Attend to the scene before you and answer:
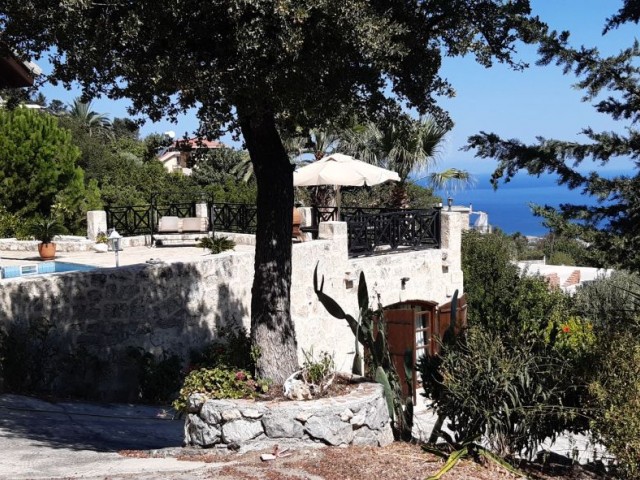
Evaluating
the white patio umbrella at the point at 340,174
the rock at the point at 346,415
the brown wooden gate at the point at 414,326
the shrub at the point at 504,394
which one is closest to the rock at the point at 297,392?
the rock at the point at 346,415

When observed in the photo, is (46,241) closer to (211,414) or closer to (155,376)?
(155,376)

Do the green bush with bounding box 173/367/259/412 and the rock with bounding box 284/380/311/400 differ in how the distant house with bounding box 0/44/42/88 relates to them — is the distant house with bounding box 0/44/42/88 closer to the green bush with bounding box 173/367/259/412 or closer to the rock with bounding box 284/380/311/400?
the green bush with bounding box 173/367/259/412

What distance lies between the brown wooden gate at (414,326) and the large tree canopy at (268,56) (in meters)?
8.00

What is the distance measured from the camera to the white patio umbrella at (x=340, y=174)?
2052 cm

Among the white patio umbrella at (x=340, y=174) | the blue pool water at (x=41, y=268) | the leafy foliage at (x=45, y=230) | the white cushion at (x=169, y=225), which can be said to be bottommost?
the blue pool water at (x=41, y=268)

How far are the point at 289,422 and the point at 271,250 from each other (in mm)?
1911

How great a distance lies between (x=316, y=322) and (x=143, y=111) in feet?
29.7

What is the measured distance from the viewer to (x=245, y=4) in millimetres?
7176

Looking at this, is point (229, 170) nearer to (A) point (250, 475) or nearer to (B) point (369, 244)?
(B) point (369, 244)

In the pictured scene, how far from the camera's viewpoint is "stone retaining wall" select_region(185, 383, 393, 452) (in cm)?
781

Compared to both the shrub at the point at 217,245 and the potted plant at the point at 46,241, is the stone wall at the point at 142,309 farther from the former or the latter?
the potted plant at the point at 46,241

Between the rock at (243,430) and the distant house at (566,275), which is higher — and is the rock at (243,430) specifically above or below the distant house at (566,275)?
below

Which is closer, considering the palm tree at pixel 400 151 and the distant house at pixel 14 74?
the distant house at pixel 14 74

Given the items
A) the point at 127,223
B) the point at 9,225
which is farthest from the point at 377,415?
the point at 9,225
